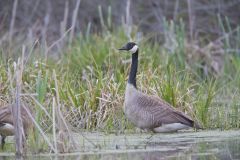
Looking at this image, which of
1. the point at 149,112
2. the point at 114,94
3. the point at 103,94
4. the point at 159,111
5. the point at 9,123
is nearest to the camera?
the point at 9,123

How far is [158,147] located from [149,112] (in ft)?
5.27

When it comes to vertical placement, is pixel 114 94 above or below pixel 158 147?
above

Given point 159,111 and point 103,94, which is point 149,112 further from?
point 103,94

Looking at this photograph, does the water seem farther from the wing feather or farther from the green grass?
the green grass

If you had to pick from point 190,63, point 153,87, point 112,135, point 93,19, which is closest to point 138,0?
point 93,19

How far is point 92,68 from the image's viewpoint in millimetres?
12273

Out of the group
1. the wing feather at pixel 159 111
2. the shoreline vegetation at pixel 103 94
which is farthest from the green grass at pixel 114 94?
the wing feather at pixel 159 111

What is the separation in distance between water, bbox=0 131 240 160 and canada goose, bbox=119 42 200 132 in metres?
0.19

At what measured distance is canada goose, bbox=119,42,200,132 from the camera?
32.6ft

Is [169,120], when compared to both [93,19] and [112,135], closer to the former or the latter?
[112,135]

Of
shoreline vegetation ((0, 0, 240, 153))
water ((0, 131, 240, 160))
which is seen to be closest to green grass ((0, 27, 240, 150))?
shoreline vegetation ((0, 0, 240, 153))

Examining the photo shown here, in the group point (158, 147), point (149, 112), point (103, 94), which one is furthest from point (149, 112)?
point (158, 147)

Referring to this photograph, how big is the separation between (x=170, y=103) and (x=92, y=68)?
6.75ft

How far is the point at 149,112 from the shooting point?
10141 mm
